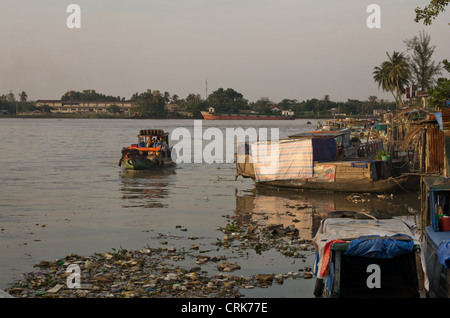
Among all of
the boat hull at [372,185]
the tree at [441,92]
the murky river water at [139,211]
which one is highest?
the tree at [441,92]

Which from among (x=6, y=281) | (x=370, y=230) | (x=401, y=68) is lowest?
(x=6, y=281)

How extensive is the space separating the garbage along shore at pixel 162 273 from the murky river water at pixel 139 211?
38cm

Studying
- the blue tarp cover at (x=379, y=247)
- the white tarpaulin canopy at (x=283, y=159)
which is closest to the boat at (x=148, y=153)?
the white tarpaulin canopy at (x=283, y=159)

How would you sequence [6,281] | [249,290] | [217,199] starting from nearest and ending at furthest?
[249,290] < [6,281] < [217,199]

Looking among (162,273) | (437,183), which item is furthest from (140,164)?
(437,183)

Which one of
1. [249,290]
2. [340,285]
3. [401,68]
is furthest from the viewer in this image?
[401,68]

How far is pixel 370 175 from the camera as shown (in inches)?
964

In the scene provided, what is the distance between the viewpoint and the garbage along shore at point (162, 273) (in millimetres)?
10758

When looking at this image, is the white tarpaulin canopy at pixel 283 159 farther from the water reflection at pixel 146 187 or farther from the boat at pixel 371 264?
the boat at pixel 371 264

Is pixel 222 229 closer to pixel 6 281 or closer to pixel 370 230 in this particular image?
pixel 6 281

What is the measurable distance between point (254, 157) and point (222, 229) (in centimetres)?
1052

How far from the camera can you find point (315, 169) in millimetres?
25797

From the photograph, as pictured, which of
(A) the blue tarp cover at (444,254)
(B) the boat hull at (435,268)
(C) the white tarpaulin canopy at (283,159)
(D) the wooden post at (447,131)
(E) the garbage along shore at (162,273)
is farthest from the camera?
(C) the white tarpaulin canopy at (283,159)
